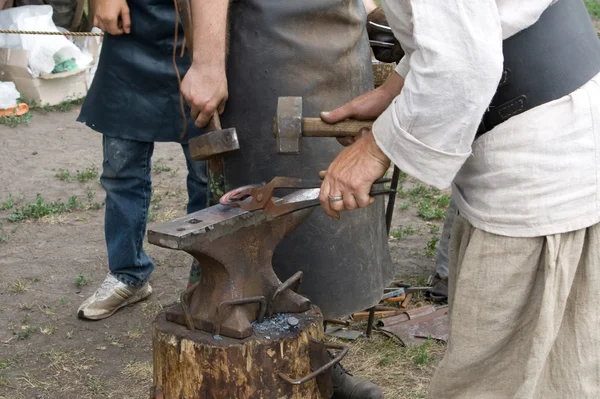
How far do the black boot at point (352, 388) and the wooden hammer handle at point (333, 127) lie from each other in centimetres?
128

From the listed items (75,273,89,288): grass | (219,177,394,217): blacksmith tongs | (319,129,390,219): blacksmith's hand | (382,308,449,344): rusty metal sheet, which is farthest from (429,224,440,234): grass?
(319,129,390,219): blacksmith's hand

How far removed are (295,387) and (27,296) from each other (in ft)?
7.55

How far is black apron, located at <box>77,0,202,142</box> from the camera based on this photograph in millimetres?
3400

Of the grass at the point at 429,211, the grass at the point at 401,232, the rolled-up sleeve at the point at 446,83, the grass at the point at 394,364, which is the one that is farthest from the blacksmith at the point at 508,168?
the grass at the point at 429,211

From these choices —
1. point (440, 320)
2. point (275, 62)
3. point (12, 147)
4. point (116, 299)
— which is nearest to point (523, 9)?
point (275, 62)

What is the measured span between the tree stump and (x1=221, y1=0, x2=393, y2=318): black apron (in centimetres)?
74

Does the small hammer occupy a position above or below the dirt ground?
above

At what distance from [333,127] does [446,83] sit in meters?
0.52

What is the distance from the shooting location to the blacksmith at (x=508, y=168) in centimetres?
160

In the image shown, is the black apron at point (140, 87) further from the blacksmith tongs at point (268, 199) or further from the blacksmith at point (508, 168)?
the blacksmith at point (508, 168)

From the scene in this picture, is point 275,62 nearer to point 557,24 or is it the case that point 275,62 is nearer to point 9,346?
point 557,24

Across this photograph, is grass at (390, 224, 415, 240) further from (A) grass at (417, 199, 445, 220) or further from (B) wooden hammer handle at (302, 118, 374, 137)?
(B) wooden hammer handle at (302, 118, 374, 137)

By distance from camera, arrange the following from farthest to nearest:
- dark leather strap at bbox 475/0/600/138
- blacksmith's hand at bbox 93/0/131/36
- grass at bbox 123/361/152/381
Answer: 1. grass at bbox 123/361/152/381
2. blacksmith's hand at bbox 93/0/131/36
3. dark leather strap at bbox 475/0/600/138

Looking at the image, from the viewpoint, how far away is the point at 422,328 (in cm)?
377
